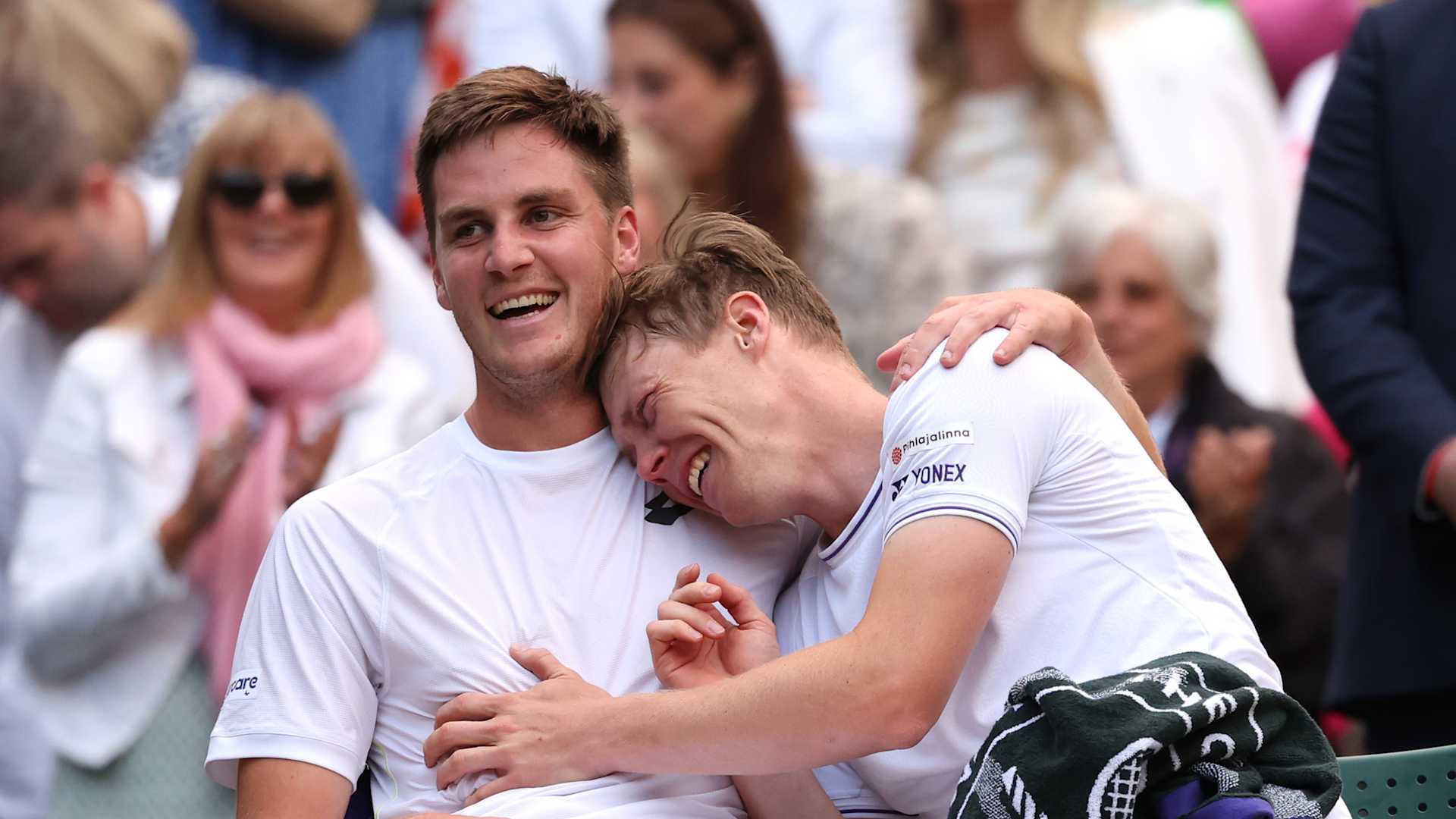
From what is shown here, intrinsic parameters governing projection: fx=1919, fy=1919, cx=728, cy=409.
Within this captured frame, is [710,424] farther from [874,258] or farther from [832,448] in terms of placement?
[874,258]

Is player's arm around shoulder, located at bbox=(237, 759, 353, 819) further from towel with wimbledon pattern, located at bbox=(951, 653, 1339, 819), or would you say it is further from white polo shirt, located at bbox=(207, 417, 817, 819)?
towel with wimbledon pattern, located at bbox=(951, 653, 1339, 819)

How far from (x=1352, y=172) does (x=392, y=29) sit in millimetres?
3535

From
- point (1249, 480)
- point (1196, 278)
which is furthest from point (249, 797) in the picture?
point (1196, 278)

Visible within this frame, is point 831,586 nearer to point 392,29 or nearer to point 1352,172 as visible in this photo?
point 1352,172

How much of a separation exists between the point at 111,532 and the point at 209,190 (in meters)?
0.89

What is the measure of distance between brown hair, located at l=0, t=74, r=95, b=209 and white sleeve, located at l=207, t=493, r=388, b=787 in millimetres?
2457

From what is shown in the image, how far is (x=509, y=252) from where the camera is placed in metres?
2.88

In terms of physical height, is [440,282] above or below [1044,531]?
above

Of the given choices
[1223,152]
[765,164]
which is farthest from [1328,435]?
[765,164]

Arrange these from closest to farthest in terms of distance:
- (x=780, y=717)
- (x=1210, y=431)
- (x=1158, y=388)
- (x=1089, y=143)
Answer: (x=780, y=717) → (x=1210, y=431) → (x=1158, y=388) → (x=1089, y=143)

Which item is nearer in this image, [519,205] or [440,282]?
[519,205]

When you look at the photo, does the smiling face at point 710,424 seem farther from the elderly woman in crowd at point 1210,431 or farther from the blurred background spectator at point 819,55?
the blurred background spectator at point 819,55

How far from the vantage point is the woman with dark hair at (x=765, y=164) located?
17.1ft

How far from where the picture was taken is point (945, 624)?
245 cm
